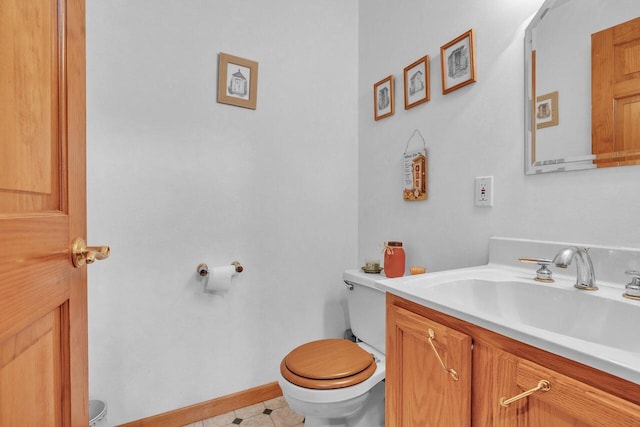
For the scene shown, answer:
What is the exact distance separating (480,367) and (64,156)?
0.95 m

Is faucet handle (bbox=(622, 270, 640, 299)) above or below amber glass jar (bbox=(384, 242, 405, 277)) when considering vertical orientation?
above

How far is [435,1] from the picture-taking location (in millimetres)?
1504

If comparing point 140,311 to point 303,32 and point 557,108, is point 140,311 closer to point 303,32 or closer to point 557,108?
point 303,32

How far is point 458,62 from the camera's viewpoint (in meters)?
1.37

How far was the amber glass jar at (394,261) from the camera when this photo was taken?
59.5 inches

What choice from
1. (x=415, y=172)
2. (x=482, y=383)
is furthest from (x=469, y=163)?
(x=482, y=383)

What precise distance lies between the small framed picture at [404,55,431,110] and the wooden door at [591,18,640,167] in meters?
0.67

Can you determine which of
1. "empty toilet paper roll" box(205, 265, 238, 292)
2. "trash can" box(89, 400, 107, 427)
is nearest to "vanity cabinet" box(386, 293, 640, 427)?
"empty toilet paper roll" box(205, 265, 238, 292)

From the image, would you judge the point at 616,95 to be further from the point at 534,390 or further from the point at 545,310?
the point at 534,390

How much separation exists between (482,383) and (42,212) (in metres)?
0.90

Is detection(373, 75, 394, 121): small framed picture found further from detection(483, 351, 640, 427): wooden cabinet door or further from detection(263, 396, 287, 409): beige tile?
detection(263, 396, 287, 409): beige tile

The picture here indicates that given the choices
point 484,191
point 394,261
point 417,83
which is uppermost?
point 417,83

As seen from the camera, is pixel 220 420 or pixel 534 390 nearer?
pixel 534 390

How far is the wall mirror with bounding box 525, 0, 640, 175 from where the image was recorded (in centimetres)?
97
